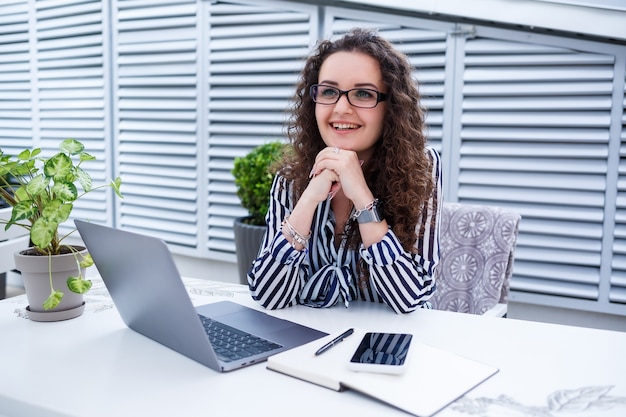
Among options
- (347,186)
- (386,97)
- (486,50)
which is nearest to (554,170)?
(486,50)

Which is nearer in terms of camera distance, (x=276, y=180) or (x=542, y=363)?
(x=542, y=363)

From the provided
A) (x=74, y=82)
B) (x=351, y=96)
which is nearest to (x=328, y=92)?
(x=351, y=96)

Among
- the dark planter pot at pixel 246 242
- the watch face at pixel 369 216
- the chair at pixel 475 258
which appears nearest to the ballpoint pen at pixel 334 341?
the watch face at pixel 369 216

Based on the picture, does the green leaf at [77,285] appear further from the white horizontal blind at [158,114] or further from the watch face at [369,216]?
the white horizontal blind at [158,114]

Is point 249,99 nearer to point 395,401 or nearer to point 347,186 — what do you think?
point 347,186

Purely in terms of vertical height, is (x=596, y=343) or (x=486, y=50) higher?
(x=486, y=50)

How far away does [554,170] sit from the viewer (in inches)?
120

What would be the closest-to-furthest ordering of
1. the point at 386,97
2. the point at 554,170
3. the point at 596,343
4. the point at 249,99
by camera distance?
the point at 596,343
the point at 386,97
the point at 554,170
the point at 249,99

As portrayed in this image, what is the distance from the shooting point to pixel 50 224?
1298 mm

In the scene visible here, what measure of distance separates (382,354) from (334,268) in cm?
57

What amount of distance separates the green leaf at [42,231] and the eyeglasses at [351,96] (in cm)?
83

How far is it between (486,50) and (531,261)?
46.8 inches

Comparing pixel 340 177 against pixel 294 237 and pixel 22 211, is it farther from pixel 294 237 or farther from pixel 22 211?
pixel 22 211

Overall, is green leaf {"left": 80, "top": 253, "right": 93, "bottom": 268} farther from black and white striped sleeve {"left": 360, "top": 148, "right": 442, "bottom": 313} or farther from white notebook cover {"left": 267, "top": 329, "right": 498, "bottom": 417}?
black and white striped sleeve {"left": 360, "top": 148, "right": 442, "bottom": 313}
